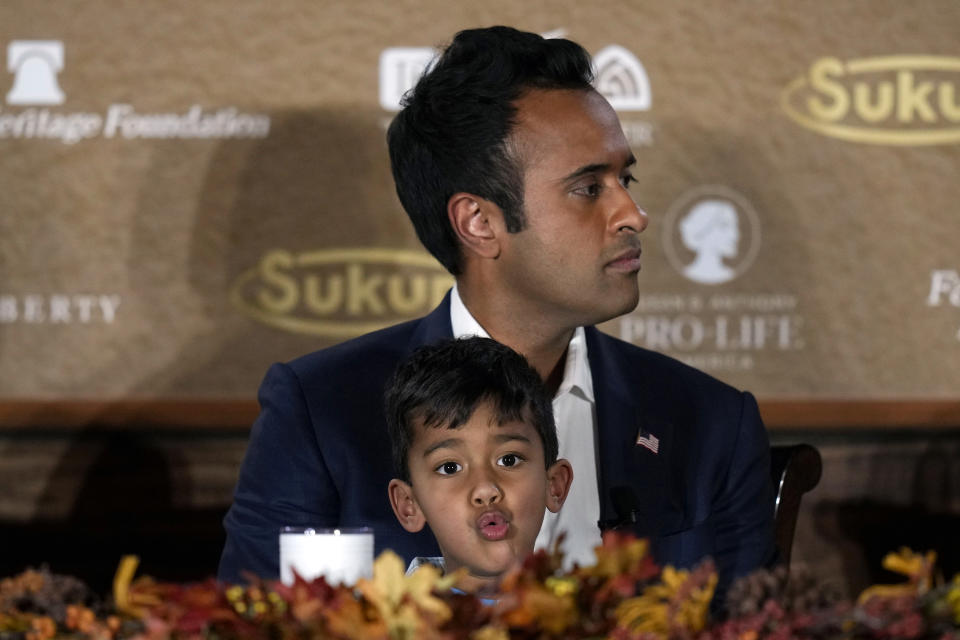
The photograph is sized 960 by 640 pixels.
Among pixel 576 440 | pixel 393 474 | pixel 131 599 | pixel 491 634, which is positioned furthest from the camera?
pixel 576 440

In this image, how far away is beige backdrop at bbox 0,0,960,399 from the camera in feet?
8.82

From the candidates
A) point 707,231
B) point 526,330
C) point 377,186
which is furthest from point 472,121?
point 707,231

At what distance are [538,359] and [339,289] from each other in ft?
2.88

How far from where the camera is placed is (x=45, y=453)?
2.71 metres

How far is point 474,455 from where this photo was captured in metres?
1.48

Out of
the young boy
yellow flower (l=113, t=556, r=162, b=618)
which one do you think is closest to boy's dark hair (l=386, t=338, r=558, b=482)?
the young boy

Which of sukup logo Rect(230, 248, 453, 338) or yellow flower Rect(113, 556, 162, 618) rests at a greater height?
sukup logo Rect(230, 248, 453, 338)

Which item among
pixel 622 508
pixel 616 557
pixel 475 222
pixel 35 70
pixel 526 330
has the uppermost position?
pixel 35 70

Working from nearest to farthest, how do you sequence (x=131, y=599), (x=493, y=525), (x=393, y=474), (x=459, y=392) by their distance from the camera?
1. (x=131, y=599)
2. (x=493, y=525)
3. (x=459, y=392)
4. (x=393, y=474)

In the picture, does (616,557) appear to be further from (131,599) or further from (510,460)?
(510,460)

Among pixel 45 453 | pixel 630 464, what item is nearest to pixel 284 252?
pixel 45 453

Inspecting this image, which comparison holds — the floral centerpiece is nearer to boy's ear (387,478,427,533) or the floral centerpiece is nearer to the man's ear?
boy's ear (387,478,427,533)

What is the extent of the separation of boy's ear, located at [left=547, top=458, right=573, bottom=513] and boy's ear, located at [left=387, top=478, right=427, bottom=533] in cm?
16

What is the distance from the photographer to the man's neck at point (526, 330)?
6.18 feet
